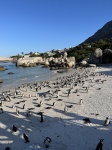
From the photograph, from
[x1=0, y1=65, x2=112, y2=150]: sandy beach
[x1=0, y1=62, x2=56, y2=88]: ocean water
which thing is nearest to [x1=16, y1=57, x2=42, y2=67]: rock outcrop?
[x1=0, y1=62, x2=56, y2=88]: ocean water

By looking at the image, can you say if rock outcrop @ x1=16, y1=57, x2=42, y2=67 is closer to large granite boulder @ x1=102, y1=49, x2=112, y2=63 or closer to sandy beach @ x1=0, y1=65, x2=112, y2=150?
large granite boulder @ x1=102, y1=49, x2=112, y2=63

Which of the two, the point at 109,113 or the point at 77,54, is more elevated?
the point at 77,54

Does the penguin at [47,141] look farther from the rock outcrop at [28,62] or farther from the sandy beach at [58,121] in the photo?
the rock outcrop at [28,62]

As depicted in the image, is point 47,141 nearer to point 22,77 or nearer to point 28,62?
point 22,77

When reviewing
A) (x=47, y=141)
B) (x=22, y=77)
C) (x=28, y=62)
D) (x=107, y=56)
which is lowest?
(x=47, y=141)

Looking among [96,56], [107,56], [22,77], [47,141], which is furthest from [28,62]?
[47,141]

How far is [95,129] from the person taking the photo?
17.8 metres

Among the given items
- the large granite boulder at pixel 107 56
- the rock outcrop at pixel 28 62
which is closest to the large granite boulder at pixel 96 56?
the large granite boulder at pixel 107 56

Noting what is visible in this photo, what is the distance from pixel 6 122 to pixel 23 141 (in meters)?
4.78

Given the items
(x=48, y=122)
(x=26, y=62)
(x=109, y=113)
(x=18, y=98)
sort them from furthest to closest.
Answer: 1. (x=26, y=62)
2. (x=18, y=98)
3. (x=109, y=113)
4. (x=48, y=122)

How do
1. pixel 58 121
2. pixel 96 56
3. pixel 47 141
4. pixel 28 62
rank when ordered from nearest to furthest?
pixel 47 141 → pixel 58 121 → pixel 96 56 → pixel 28 62

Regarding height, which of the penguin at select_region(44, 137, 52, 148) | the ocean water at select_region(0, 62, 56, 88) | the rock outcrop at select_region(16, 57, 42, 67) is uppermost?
the rock outcrop at select_region(16, 57, 42, 67)

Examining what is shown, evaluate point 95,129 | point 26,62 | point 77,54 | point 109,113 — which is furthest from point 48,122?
point 77,54

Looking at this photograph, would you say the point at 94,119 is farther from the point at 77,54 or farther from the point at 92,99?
the point at 77,54
